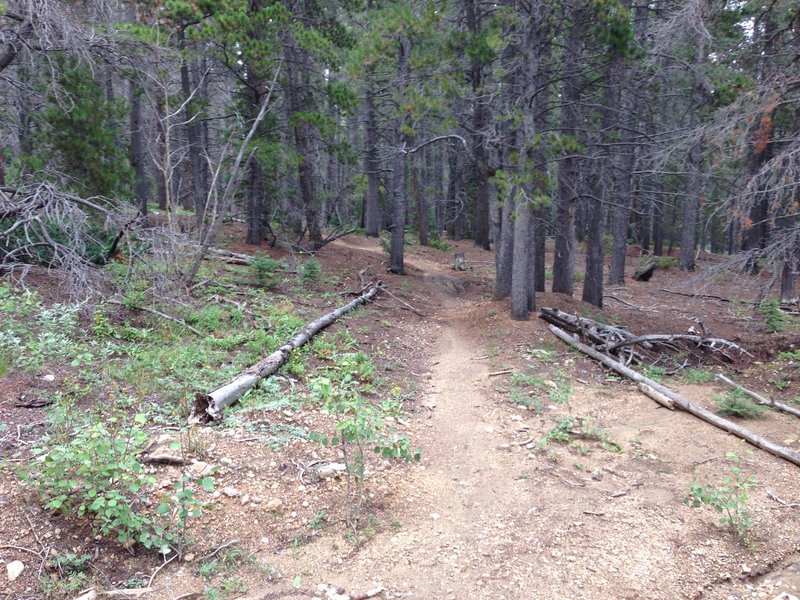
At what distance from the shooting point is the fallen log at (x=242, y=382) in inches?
224

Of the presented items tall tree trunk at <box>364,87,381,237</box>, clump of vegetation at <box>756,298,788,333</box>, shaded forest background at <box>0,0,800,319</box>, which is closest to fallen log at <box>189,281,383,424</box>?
shaded forest background at <box>0,0,800,319</box>

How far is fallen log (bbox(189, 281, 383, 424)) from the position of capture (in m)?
5.70

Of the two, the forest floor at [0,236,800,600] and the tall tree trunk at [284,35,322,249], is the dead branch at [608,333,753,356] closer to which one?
the forest floor at [0,236,800,600]

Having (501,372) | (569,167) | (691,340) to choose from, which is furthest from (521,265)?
(691,340)

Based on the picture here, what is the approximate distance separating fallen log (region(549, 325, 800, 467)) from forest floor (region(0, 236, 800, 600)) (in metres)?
0.11

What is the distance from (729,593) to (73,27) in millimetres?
11350

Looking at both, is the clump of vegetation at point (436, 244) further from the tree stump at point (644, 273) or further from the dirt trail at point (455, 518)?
the dirt trail at point (455, 518)

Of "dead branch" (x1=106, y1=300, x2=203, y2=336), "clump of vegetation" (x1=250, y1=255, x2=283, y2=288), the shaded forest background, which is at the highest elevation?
the shaded forest background

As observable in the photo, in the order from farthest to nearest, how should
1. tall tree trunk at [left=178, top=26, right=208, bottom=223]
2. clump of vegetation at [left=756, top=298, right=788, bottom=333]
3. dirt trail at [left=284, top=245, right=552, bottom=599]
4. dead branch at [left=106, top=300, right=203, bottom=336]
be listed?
tall tree trunk at [left=178, top=26, right=208, bottom=223] → clump of vegetation at [left=756, top=298, right=788, bottom=333] → dead branch at [left=106, top=300, right=203, bottom=336] → dirt trail at [left=284, top=245, right=552, bottom=599]

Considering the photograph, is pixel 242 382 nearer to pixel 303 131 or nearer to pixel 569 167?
pixel 569 167

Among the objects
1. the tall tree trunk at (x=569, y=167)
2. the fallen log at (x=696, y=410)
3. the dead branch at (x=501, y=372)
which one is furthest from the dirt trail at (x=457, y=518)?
the tall tree trunk at (x=569, y=167)

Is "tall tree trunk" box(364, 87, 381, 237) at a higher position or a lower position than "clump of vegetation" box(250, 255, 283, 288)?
higher

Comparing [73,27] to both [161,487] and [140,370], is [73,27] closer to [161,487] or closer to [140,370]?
[140,370]

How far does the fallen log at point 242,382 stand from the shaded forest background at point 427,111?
249cm
